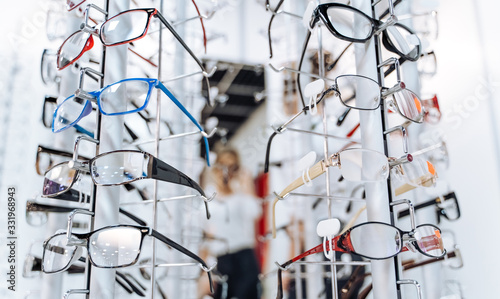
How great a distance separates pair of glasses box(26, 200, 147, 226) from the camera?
89 centimetres

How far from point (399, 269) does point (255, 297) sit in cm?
216

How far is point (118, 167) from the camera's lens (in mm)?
642

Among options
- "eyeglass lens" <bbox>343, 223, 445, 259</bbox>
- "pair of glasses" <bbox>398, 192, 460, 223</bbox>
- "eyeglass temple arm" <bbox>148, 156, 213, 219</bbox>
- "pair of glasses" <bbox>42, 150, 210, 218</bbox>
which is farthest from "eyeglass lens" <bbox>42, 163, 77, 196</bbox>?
"pair of glasses" <bbox>398, 192, 460, 223</bbox>

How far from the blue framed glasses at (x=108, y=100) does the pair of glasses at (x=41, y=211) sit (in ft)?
0.78

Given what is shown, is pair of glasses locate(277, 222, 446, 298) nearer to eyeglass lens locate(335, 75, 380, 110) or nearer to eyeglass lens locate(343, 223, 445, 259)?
eyeglass lens locate(343, 223, 445, 259)

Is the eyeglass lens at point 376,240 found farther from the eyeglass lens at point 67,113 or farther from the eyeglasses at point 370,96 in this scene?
the eyeglass lens at point 67,113

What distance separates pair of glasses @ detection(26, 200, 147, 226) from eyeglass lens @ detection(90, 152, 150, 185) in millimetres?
240

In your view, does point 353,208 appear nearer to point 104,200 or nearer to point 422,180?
point 422,180

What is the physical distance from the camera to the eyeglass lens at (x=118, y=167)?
0.64 meters

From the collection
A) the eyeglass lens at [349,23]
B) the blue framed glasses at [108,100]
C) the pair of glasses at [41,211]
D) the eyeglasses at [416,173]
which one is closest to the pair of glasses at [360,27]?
the eyeglass lens at [349,23]

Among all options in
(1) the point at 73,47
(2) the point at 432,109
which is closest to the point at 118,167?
(1) the point at 73,47

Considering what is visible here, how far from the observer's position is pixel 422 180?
69 centimetres

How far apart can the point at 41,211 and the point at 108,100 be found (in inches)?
13.8

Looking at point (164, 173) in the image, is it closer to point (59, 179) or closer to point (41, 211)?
point (59, 179)
